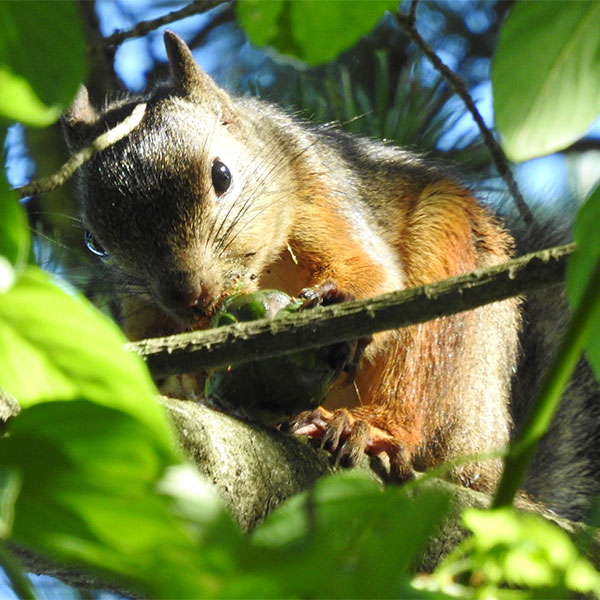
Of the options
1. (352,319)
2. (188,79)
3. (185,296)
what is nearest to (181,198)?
(185,296)

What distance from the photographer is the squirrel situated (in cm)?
230

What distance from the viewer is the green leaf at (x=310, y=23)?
657mm

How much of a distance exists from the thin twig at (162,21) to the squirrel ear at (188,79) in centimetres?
18

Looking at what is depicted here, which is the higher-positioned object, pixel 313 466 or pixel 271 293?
pixel 271 293

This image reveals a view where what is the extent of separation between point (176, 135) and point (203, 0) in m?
0.48

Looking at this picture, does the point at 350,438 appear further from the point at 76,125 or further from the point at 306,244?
the point at 76,125

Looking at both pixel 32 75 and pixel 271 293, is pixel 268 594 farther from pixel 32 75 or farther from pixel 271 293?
pixel 271 293

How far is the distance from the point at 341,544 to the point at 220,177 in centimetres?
219

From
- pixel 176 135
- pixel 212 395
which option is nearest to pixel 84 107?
pixel 176 135

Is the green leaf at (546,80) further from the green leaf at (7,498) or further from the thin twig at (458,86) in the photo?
the thin twig at (458,86)

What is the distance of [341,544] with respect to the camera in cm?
44

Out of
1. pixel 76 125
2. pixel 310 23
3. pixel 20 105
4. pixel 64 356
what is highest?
pixel 76 125

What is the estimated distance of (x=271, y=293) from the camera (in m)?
1.78

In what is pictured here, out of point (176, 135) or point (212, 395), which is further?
point (176, 135)
